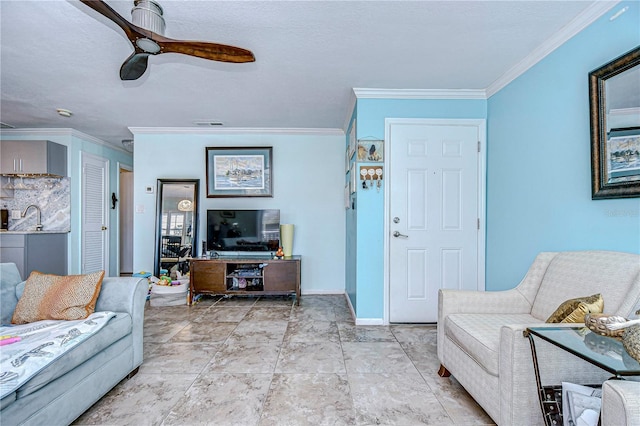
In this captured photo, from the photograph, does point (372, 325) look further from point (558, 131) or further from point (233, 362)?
point (558, 131)

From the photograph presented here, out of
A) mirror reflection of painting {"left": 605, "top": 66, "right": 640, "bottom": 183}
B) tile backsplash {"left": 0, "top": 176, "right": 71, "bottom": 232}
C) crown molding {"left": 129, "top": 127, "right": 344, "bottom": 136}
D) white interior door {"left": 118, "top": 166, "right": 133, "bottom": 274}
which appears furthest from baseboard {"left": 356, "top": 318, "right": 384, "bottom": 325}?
white interior door {"left": 118, "top": 166, "right": 133, "bottom": 274}

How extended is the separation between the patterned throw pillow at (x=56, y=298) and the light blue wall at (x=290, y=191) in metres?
2.55

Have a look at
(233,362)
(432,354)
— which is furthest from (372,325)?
(233,362)

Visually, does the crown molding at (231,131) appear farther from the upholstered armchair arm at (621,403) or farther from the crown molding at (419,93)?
the upholstered armchair arm at (621,403)

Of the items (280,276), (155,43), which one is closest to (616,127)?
(155,43)

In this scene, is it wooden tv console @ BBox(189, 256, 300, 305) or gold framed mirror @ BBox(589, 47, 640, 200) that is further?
wooden tv console @ BBox(189, 256, 300, 305)

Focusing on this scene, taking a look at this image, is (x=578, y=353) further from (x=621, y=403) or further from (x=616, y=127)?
(x=616, y=127)

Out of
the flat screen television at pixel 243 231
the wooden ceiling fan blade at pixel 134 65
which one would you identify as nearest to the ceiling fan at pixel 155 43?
the wooden ceiling fan blade at pixel 134 65

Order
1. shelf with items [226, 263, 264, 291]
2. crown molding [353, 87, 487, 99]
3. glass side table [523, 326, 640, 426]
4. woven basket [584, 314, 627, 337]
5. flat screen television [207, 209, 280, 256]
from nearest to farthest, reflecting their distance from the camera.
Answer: glass side table [523, 326, 640, 426]
woven basket [584, 314, 627, 337]
crown molding [353, 87, 487, 99]
shelf with items [226, 263, 264, 291]
flat screen television [207, 209, 280, 256]

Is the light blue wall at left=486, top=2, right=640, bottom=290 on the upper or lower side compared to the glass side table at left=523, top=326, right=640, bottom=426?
upper

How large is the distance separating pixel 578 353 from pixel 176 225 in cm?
448

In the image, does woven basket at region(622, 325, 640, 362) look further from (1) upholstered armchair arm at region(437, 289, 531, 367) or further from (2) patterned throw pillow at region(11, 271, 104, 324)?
(2) patterned throw pillow at region(11, 271, 104, 324)

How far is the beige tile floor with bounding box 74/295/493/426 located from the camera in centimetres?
167

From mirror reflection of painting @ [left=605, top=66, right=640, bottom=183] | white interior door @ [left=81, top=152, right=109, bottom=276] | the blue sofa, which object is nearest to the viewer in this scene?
the blue sofa
